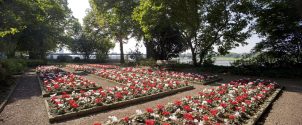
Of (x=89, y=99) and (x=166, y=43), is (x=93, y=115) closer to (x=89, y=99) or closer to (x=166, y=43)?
(x=89, y=99)

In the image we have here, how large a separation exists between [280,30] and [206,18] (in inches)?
202

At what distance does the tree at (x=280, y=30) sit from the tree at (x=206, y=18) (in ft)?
4.79

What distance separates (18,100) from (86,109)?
3.01 meters

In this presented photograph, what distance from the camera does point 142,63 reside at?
20.1 metres

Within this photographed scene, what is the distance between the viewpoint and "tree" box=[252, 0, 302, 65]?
13.3 meters

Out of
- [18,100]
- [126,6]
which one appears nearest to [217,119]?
[18,100]

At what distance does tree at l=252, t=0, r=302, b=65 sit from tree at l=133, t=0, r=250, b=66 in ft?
4.79

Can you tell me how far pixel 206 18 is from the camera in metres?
16.8

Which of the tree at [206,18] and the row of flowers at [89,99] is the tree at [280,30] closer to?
the tree at [206,18]

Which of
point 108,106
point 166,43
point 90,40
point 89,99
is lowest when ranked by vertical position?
point 108,106

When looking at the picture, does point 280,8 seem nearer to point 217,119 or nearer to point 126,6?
point 217,119

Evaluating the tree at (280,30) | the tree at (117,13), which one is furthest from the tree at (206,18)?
the tree at (117,13)

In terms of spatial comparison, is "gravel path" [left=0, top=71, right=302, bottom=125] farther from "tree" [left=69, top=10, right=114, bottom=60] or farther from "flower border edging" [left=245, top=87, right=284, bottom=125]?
"tree" [left=69, top=10, right=114, bottom=60]

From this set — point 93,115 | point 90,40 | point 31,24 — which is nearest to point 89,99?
point 93,115
